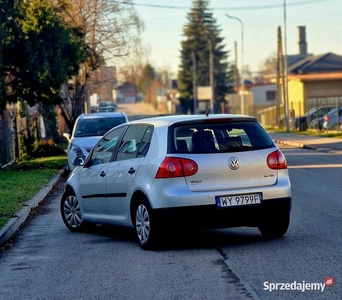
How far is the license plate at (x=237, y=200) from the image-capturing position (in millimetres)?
9195

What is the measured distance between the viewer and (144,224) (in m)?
9.54

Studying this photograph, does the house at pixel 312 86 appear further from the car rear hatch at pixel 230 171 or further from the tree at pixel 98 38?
the car rear hatch at pixel 230 171

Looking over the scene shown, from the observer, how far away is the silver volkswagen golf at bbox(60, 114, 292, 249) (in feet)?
30.0

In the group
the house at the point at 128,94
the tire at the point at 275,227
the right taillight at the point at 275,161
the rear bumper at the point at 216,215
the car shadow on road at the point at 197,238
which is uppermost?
the right taillight at the point at 275,161

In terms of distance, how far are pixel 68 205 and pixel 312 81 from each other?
50212 mm

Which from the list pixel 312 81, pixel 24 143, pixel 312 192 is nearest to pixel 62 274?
pixel 312 192

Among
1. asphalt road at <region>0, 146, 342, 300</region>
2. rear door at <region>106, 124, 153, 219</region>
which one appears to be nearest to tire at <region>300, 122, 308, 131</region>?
asphalt road at <region>0, 146, 342, 300</region>

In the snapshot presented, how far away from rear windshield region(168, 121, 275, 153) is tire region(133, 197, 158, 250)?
77 cm

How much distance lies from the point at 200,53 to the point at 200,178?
283 feet

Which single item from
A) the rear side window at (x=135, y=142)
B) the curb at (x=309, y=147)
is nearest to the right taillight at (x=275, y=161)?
the rear side window at (x=135, y=142)

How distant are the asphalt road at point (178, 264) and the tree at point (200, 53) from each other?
81.8m

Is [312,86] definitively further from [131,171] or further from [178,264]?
[178,264]

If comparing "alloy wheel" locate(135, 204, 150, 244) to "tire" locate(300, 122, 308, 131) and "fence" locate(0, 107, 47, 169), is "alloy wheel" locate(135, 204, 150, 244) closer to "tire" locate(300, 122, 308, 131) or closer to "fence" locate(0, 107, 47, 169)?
"fence" locate(0, 107, 47, 169)

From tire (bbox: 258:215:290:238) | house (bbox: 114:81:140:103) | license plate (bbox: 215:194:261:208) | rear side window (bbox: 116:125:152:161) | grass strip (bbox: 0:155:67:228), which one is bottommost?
house (bbox: 114:81:140:103)
